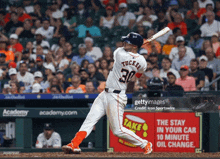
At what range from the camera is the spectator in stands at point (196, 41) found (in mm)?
11242

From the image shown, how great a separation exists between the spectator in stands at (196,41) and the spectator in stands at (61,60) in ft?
11.3

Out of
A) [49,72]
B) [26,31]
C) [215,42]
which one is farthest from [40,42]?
[215,42]

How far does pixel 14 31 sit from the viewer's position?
42.1 feet

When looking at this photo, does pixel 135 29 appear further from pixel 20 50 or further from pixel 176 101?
A: pixel 176 101

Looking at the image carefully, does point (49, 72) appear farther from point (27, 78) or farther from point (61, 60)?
point (61, 60)

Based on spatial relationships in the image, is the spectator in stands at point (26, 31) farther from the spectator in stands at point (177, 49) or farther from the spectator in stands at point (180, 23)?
the spectator in stands at point (177, 49)

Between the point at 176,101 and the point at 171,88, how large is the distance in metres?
0.36

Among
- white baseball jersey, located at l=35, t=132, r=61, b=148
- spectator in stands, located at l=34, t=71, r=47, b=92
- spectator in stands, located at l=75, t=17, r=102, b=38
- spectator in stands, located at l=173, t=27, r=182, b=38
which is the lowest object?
white baseball jersey, located at l=35, t=132, r=61, b=148

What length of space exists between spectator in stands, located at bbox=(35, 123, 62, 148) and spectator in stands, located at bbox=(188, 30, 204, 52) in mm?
4984

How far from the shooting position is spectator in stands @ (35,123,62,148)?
8.06 meters

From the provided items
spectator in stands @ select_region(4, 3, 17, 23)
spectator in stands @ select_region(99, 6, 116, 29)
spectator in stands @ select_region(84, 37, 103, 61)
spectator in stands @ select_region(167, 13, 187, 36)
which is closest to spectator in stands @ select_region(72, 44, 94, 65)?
spectator in stands @ select_region(84, 37, 103, 61)

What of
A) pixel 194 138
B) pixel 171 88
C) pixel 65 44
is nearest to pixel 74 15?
pixel 65 44

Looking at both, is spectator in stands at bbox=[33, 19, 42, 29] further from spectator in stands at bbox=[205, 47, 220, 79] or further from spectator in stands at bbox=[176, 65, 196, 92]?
spectator in stands at bbox=[176, 65, 196, 92]

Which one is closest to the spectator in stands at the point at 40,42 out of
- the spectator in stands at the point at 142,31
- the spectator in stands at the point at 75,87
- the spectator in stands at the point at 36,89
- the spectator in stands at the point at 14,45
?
the spectator in stands at the point at 14,45
